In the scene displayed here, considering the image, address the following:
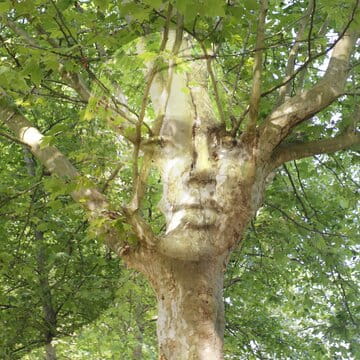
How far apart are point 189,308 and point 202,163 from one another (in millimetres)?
897

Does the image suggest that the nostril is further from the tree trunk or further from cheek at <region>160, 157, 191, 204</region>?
the tree trunk

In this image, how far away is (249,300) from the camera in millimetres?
7703

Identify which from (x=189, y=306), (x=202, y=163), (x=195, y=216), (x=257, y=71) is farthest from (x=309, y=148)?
(x=189, y=306)

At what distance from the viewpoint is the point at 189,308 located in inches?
100

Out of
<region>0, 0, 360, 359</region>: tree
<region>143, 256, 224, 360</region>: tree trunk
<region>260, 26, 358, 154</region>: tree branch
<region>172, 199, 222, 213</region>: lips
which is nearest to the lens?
<region>143, 256, 224, 360</region>: tree trunk

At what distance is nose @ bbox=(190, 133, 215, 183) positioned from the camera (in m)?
3.00

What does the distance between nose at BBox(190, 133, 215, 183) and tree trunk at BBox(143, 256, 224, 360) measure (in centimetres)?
50

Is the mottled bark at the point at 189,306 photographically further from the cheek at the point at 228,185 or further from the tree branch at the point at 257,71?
the tree branch at the point at 257,71

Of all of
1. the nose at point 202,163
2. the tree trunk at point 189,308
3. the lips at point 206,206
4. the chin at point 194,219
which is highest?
the nose at point 202,163

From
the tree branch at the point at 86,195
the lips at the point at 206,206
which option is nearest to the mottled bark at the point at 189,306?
the tree branch at the point at 86,195
